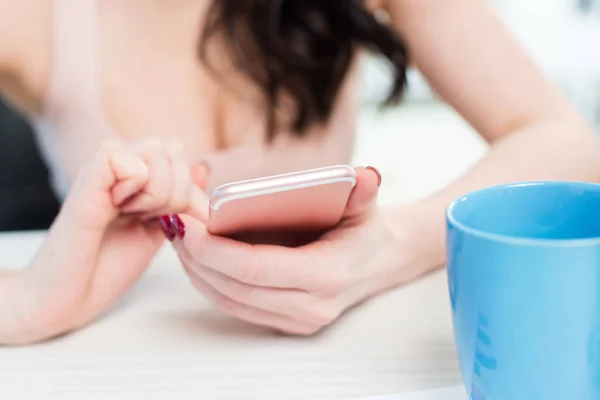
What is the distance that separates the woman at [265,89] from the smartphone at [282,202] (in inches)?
2.8

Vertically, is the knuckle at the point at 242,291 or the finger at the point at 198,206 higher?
the finger at the point at 198,206

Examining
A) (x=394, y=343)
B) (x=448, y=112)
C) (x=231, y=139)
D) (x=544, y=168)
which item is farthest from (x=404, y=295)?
(x=448, y=112)

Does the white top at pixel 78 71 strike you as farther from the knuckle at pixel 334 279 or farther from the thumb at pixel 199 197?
the knuckle at pixel 334 279

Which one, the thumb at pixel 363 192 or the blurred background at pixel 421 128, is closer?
the thumb at pixel 363 192

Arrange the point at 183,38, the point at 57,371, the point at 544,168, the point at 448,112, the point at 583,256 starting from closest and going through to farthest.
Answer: the point at 583,256 < the point at 57,371 < the point at 544,168 < the point at 183,38 < the point at 448,112

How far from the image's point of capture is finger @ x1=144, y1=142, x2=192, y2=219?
0.39 m

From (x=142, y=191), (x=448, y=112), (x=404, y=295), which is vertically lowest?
(x=448, y=112)

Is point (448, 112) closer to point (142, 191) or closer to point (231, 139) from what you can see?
point (231, 139)

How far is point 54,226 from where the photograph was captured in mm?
396

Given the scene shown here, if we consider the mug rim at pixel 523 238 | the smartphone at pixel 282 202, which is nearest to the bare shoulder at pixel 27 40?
the smartphone at pixel 282 202

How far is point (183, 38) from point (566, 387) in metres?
0.55

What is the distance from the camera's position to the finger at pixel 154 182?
1.24ft

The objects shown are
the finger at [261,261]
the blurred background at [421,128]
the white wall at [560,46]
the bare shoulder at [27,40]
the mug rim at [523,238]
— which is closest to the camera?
the mug rim at [523,238]

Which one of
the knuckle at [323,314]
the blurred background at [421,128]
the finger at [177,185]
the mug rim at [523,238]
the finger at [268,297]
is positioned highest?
the mug rim at [523,238]
